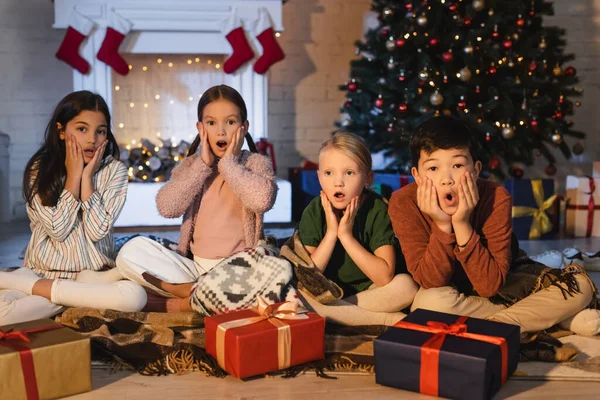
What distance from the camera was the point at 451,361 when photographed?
5.53ft

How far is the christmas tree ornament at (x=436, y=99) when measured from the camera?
3.93 metres

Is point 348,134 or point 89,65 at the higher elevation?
point 89,65

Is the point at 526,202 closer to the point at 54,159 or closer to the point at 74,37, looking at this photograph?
the point at 54,159

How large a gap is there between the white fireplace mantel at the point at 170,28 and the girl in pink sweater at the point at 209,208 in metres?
2.29

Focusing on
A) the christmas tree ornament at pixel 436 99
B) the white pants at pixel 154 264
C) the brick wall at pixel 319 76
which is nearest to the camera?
the white pants at pixel 154 264

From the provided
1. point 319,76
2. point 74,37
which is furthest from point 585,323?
point 74,37

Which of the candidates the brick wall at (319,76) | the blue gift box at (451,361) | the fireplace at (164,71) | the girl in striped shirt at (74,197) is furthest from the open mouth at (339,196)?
the brick wall at (319,76)

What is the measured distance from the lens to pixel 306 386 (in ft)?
6.01

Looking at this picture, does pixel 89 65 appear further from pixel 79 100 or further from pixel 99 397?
pixel 99 397

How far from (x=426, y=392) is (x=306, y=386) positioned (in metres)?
0.30

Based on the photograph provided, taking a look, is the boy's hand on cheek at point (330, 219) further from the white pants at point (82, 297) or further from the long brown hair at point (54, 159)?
the long brown hair at point (54, 159)

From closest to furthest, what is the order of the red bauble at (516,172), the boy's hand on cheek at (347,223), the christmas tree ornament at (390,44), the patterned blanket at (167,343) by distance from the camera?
A: the patterned blanket at (167,343) < the boy's hand on cheek at (347,223) < the christmas tree ornament at (390,44) < the red bauble at (516,172)

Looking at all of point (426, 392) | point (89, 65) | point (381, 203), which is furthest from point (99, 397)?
point (89, 65)

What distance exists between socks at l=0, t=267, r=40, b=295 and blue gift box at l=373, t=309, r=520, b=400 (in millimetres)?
1156
